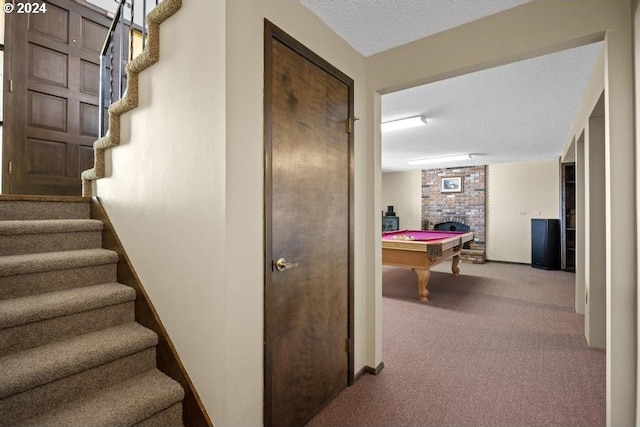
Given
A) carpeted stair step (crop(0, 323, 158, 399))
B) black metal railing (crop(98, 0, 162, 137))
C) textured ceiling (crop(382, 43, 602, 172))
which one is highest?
black metal railing (crop(98, 0, 162, 137))

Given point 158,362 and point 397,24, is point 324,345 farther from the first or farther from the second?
point 397,24

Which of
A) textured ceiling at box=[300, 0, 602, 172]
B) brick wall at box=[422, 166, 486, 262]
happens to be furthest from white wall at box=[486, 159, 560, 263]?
textured ceiling at box=[300, 0, 602, 172]

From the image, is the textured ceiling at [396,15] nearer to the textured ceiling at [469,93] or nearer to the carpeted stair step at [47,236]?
the textured ceiling at [469,93]

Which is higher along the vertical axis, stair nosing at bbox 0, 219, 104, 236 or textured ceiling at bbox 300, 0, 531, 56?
textured ceiling at bbox 300, 0, 531, 56

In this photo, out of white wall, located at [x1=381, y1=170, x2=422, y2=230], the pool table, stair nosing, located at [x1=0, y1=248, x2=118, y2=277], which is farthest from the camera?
white wall, located at [x1=381, y1=170, x2=422, y2=230]

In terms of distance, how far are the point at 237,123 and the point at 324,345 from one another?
1389mm

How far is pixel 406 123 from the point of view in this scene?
3898 millimetres

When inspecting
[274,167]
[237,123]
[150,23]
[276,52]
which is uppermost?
[150,23]

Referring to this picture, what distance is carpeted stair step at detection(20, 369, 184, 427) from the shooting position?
122cm

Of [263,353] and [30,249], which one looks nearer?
[263,353]

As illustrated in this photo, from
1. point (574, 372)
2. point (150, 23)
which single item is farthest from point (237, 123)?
point (574, 372)

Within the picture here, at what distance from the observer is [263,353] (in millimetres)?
1496

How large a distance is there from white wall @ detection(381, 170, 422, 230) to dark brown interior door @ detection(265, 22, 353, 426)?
276 inches

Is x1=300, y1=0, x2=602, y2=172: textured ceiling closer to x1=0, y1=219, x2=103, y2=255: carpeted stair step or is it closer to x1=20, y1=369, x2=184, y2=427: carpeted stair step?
x1=0, y1=219, x2=103, y2=255: carpeted stair step
